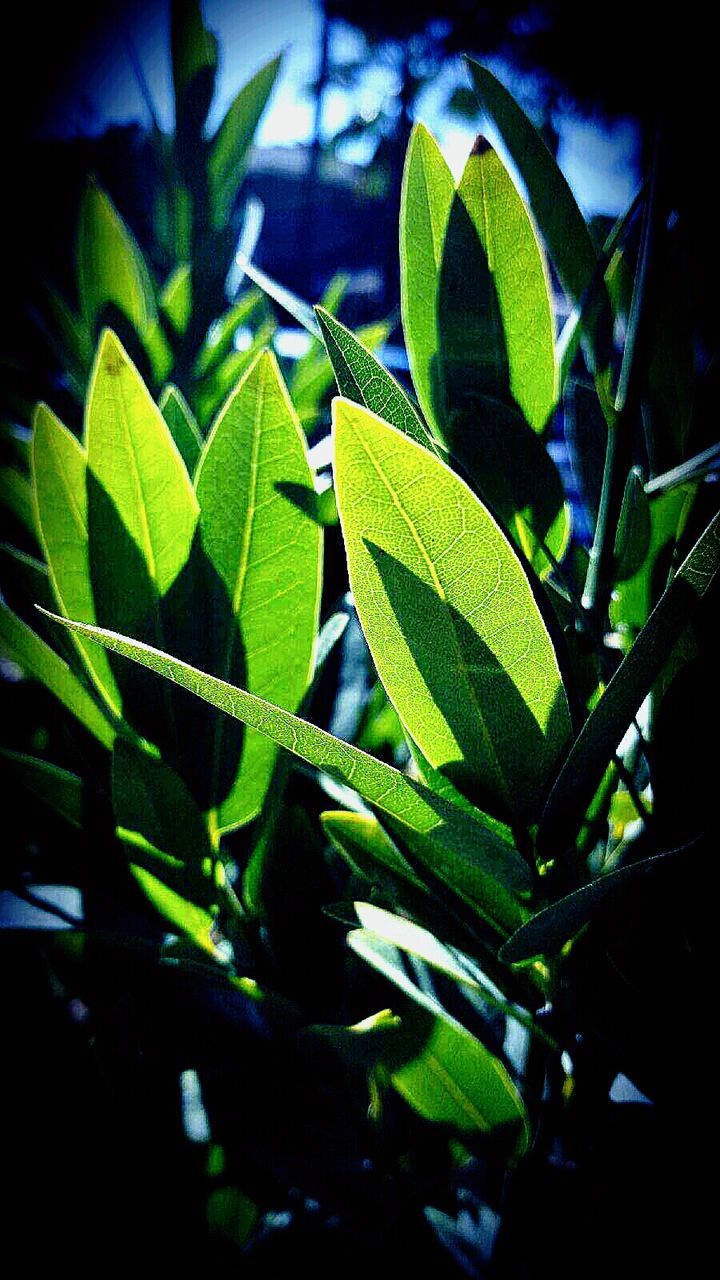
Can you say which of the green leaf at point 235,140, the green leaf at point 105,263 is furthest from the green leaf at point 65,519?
the green leaf at point 235,140

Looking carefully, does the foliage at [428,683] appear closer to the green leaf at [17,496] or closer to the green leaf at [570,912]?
the green leaf at [570,912]

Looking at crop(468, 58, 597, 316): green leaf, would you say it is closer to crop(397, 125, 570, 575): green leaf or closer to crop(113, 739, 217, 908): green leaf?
crop(397, 125, 570, 575): green leaf

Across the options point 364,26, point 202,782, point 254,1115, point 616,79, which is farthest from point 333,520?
point 364,26

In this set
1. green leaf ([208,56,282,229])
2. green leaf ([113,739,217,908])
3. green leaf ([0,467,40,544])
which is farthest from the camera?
green leaf ([208,56,282,229])

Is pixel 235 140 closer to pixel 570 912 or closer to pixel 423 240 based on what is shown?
pixel 423 240

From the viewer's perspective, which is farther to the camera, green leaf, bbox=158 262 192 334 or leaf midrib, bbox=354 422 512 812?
green leaf, bbox=158 262 192 334

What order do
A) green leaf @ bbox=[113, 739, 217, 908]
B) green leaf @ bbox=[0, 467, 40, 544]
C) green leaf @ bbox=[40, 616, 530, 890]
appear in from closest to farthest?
1. green leaf @ bbox=[40, 616, 530, 890]
2. green leaf @ bbox=[113, 739, 217, 908]
3. green leaf @ bbox=[0, 467, 40, 544]

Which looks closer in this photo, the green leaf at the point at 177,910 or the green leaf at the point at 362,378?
the green leaf at the point at 362,378

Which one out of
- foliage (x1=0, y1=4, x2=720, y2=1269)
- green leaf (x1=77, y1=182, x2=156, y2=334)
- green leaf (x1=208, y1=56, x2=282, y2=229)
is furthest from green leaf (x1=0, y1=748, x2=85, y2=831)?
green leaf (x1=208, y1=56, x2=282, y2=229)
